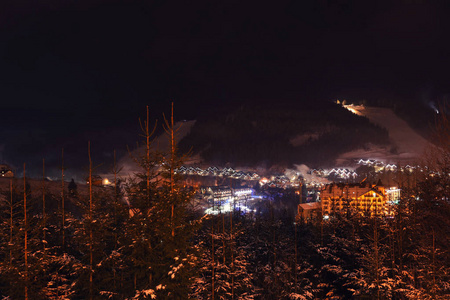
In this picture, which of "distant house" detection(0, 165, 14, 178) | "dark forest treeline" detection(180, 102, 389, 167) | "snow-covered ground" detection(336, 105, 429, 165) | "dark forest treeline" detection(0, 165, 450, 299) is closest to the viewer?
"dark forest treeline" detection(0, 165, 450, 299)

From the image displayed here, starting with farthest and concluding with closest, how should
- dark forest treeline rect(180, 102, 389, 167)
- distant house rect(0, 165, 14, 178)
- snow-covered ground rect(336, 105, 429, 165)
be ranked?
dark forest treeline rect(180, 102, 389, 167), snow-covered ground rect(336, 105, 429, 165), distant house rect(0, 165, 14, 178)

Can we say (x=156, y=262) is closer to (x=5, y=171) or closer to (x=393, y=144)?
(x=5, y=171)

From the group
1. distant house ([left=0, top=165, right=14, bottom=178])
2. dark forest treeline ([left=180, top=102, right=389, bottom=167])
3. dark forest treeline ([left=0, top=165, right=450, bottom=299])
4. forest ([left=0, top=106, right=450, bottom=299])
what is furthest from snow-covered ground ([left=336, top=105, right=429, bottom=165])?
distant house ([left=0, top=165, right=14, bottom=178])

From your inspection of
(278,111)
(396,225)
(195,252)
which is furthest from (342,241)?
(278,111)

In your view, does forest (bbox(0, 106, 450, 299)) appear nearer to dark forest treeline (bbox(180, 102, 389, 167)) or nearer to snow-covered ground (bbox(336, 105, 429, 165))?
snow-covered ground (bbox(336, 105, 429, 165))

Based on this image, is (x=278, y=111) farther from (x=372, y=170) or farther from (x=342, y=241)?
(x=342, y=241)

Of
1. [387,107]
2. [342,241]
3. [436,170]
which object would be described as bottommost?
[342,241]
